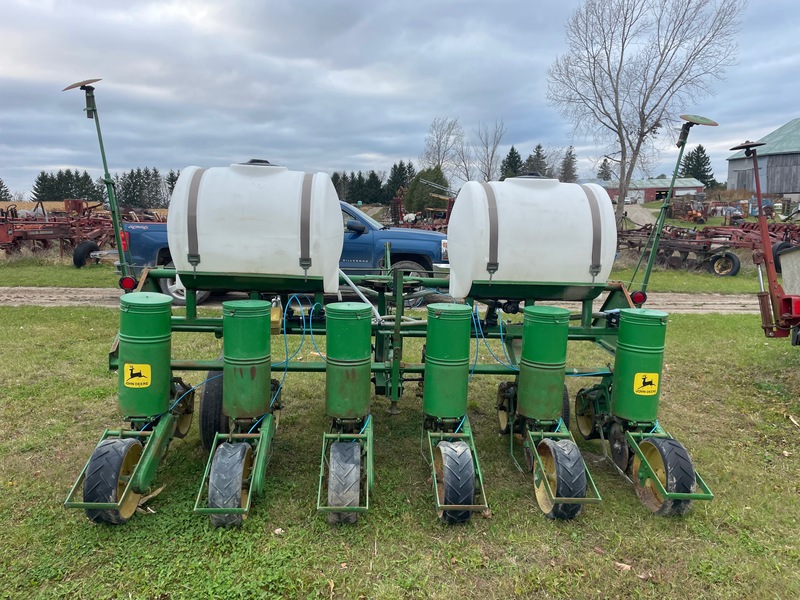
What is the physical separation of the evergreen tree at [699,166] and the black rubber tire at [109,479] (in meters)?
83.5

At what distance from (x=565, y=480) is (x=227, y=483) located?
6.82 feet

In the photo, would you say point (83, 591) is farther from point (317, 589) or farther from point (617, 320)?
point (617, 320)

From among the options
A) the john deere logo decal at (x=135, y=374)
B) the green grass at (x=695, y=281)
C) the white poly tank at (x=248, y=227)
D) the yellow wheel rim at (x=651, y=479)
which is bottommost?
the yellow wheel rim at (x=651, y=479)

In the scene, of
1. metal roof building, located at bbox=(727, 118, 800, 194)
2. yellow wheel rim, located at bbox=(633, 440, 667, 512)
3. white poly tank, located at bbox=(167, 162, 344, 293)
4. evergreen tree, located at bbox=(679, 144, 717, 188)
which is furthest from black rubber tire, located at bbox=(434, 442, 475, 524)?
evergreen tree, located at bbox=(679, 144, 717, 188)

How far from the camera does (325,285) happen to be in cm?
420

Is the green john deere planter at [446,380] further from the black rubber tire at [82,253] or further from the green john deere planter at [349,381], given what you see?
the black rubber tire at [82,253]

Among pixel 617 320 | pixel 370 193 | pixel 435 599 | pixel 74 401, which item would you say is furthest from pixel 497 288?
pixel 370 193

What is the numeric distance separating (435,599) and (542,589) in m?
0.59

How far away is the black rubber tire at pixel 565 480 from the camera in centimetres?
347

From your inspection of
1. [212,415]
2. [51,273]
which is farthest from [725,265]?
[51,273]

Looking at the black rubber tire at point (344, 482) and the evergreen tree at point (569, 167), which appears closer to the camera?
the black rubber tire at point (344, 482)

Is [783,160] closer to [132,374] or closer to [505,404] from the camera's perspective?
[505,404]

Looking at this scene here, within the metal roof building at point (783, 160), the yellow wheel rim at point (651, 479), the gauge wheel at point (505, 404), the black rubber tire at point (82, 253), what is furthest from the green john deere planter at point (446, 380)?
the metal roof building at point (783, 160)

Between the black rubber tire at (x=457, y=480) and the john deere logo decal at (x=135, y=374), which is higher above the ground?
the john deere logo decal at (x=135, y=374)
